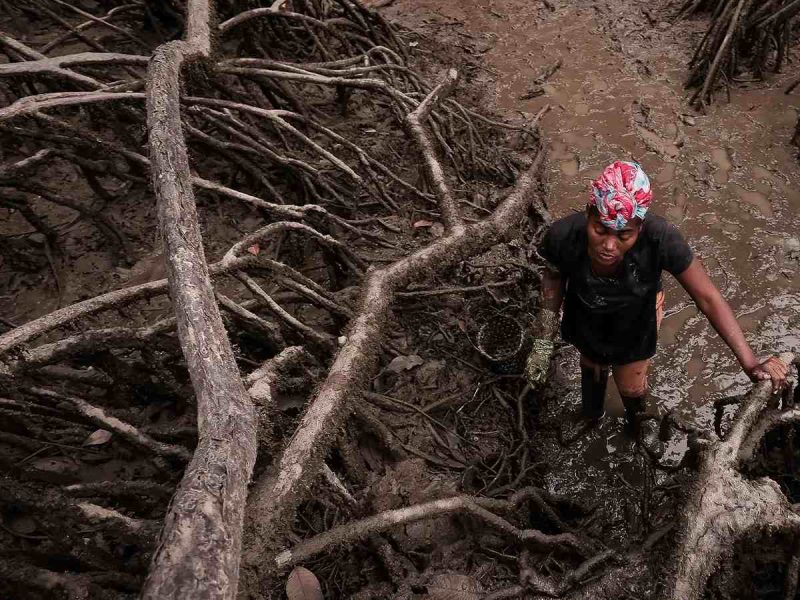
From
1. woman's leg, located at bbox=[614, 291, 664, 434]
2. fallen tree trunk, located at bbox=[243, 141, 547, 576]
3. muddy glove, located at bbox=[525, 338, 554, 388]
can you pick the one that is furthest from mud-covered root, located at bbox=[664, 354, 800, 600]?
fallen tree trunk, located at bbox=[243, 141, 547, 576]

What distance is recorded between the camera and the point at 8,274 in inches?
126

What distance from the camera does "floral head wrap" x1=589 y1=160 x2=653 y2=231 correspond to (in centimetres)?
182

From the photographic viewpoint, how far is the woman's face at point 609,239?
1.90 metres

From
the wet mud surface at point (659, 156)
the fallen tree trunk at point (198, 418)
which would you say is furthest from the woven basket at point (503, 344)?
the fallen tree trunk at point (198, 418)

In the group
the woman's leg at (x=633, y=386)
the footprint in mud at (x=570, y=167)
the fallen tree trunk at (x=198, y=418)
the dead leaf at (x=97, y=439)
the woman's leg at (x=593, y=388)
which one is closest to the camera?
the fallen tree trunk at (x=198, y=418)

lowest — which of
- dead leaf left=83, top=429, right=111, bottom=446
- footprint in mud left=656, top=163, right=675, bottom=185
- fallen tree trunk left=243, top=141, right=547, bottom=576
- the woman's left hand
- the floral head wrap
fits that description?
footprint in mud left=656, top=163, right=675, bottom=185

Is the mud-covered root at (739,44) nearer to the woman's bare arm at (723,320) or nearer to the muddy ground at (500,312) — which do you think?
the muddy ground at (500,312)

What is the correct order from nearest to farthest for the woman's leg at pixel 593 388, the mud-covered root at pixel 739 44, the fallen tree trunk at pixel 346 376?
the fallen tree trunk at pixel 346 376, the woman's leg at pixel 593 388, the mud-covered root at pixel 739 44

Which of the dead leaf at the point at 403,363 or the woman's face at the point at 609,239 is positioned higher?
the woman's face at the point at 609,239

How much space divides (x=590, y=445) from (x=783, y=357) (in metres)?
1.00

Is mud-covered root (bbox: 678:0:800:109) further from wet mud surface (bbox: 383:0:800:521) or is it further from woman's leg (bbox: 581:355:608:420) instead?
woman's leg (bbox: 581:355:608:420)

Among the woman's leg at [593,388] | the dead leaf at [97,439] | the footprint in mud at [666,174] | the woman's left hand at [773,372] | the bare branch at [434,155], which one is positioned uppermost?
the bare branch at [434,155]

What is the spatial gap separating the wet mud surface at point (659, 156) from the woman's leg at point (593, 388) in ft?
0.33

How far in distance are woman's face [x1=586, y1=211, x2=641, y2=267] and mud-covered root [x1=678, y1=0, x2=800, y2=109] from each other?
10.5 ft
